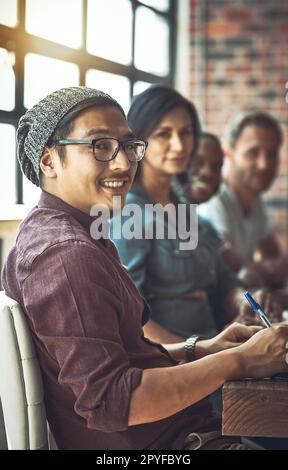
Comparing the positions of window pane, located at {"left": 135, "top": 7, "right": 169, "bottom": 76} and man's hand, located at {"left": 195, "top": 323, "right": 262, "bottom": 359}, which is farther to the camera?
window pane, located at {"left": 135, "top": 7, "right": 169, "bottom": 76}

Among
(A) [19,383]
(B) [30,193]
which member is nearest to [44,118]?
(B) [30,193]

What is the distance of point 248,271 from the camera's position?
2.73 meters

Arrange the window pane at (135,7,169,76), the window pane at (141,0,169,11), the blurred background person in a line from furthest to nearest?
the window pane at (141,0,169,11), the window pane at (135,7,169,76), the blurred background person

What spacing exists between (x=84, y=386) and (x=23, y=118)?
434 mm

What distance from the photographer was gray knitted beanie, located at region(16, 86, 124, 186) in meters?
1.13

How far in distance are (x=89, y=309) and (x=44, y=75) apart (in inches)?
26.0

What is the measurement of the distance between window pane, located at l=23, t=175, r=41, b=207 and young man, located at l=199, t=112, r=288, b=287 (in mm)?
1796

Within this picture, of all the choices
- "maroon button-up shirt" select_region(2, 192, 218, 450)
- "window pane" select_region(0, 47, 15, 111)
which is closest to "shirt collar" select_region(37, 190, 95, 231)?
"maroon button-up shirt" select_region(2, 192, 218, 450)

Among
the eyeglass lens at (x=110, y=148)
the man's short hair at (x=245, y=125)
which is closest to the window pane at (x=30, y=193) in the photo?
the eyeglass lens at (x=110, y=148)

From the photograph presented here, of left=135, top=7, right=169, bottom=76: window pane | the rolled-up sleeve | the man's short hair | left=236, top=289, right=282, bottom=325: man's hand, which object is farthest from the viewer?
the man's short hair

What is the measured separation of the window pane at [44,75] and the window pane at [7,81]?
0.03 meters

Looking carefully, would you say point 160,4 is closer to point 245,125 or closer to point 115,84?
point 245,125

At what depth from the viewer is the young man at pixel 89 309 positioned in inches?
41.7

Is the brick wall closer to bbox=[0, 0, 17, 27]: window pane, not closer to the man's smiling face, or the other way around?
bbox=[0, 0, 17, 27]: window pane
